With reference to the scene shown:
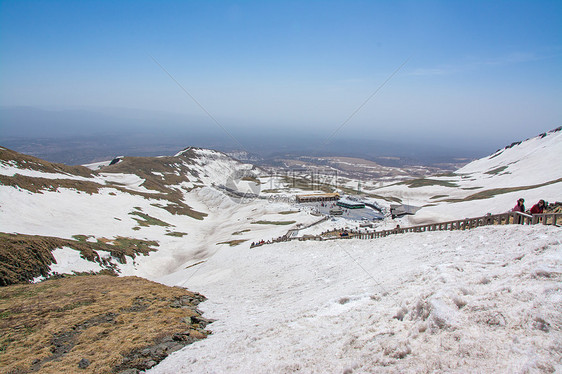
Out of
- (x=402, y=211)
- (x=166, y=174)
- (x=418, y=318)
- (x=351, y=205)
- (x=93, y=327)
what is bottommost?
(x=351, y=205)

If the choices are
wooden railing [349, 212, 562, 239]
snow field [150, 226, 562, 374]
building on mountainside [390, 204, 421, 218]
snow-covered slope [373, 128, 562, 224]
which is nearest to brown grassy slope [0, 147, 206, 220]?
building on mountainside [390, 204, 421, 218]

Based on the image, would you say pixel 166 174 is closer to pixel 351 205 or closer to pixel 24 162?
pixel 24 162

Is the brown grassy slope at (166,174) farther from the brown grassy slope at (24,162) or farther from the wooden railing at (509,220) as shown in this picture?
the wooden railing at (509,220)

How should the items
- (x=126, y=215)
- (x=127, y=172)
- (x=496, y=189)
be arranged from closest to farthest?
(x=126, y=215), (x=496, y=189), (x=127, y=172)

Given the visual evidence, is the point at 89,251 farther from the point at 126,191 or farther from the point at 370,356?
the point at 126,191

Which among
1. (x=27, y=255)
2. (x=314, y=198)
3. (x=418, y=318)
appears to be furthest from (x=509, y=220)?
(x=314, y=198)

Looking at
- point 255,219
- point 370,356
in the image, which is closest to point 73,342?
point 370,356

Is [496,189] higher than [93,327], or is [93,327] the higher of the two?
[93,327]

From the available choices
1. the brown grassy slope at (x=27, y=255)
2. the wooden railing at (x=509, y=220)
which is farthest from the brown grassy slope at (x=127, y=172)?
the wooden railing at (x=509, y=220)
